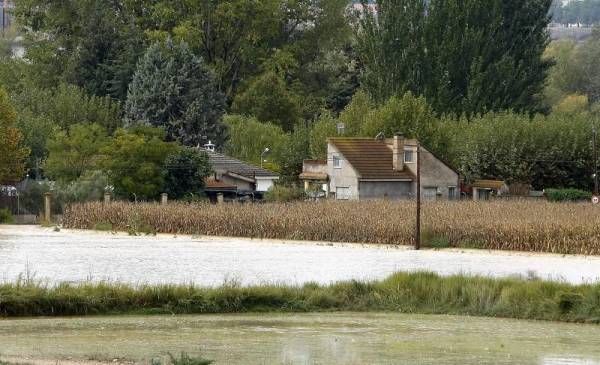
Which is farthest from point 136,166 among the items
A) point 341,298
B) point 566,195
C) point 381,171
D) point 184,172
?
point 341,298

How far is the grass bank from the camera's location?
117 ft

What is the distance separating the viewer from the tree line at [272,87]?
9444cm

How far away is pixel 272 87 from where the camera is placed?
416 feet

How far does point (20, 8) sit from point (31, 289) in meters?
94.0

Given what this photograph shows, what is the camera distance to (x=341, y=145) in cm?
9000

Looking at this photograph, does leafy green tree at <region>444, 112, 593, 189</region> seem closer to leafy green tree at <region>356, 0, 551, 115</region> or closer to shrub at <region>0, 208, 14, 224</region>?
leafy green tree at <region>356, 0, 551, 115</region>

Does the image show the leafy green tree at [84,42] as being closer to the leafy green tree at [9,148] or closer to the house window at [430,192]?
the leafy green tree at [9,148]

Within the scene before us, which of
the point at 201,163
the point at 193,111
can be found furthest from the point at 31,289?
the point at 193,111

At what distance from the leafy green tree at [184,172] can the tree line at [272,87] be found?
10cm

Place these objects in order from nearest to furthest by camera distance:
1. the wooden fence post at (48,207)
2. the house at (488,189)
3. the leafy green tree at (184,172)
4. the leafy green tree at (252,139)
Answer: the wooden fence post at (48,207)
the leafy green tree at (184,172)
the house at (488,189)
the leafy green tree at (252,139)

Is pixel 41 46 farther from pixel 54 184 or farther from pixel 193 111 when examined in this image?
pixel 54 184

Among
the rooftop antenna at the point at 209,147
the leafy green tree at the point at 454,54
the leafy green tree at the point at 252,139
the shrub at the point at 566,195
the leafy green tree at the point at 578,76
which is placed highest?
the leafy green tree at the point at 578,76

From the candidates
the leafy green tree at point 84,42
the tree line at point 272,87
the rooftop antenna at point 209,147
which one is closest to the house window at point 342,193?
the tree line at point 272,87

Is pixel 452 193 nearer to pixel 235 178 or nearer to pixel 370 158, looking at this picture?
pixel 370 158
